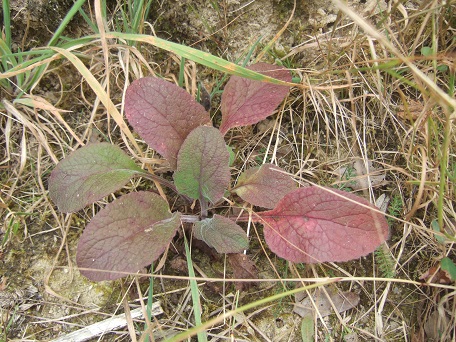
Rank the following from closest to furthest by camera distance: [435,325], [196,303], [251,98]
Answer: [196,303] < [435,325] < [251,98]

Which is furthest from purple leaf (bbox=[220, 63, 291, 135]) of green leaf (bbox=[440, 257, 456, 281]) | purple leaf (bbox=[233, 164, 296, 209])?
green leaf (bbox=[440, 257, 456, 281])

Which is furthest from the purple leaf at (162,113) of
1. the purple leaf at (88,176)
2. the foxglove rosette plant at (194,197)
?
the purple leaf at (88,176)

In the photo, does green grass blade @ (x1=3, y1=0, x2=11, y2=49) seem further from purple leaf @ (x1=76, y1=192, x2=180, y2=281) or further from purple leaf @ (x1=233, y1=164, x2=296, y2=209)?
purple leaf @ (x1=233, y1=164, x2=296, y2=209)

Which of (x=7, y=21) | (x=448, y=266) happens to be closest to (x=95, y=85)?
(x=7, y=21)

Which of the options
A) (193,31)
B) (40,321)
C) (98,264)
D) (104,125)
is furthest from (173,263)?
(193,31)

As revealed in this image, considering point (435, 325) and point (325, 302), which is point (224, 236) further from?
point (435, 325)

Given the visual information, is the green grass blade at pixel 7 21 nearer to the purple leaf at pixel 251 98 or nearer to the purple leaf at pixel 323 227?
the purple leaf at pixel 251 98
